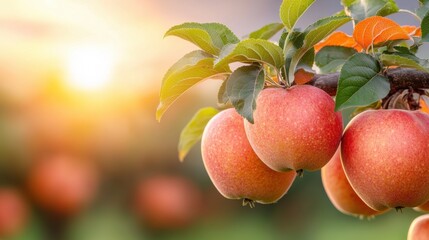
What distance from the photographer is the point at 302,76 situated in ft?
1.93

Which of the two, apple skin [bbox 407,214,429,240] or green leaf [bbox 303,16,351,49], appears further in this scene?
apple skin [bbox 407,214,429,240]

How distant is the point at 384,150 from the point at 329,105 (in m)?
0.06

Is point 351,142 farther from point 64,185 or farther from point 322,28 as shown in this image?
point 64,185

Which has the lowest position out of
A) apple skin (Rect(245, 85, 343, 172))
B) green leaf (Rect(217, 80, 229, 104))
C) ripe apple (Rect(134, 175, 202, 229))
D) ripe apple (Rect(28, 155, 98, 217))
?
ripe apple (Rect(134, 175, 202, 229))

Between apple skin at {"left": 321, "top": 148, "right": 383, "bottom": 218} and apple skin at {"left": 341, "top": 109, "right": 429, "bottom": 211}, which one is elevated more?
apple skin at {"left": 341, "top": 109, "right": 429, "bottom": 211}

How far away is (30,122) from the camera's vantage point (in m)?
2.25

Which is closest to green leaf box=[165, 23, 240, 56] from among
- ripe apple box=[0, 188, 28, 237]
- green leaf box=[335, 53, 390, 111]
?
green leaf box=[335, 53, 390, 111]

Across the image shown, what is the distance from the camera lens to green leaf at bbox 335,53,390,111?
520mm

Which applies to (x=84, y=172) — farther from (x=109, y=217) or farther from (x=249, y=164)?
(x=249, y=164)

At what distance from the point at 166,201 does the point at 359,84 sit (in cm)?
192

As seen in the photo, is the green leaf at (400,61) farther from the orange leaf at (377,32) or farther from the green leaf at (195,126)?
the green leaf at (195,126)

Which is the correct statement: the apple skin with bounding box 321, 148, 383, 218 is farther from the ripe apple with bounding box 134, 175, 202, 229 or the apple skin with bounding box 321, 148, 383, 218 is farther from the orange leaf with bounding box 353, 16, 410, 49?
the ripe apple with bounding box 134, 175, 202, 229

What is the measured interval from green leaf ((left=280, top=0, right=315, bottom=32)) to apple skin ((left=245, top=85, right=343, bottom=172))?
67 mm

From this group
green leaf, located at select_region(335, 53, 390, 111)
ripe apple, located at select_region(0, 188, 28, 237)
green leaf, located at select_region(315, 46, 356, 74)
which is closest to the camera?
green leaf, located at select_region(335, 53, 390, 111)
